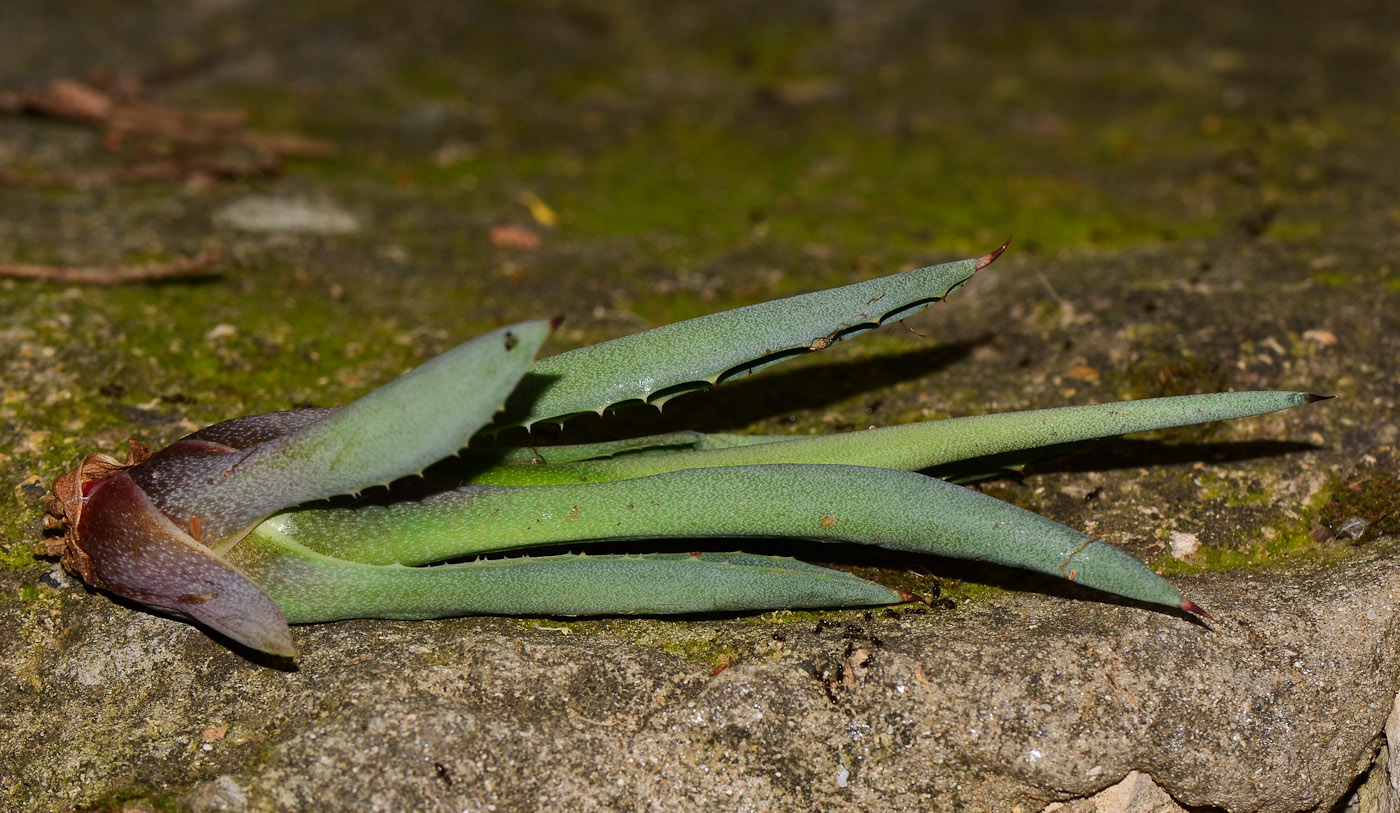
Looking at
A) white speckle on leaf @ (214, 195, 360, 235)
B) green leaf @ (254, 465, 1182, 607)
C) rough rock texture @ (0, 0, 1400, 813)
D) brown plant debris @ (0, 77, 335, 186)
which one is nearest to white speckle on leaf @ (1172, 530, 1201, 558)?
rough rock texture @ (0, 0, 1400, 813)

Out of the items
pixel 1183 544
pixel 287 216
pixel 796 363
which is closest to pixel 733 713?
pixel 1183 544

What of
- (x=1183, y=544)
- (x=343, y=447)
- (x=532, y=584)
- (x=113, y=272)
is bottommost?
(x=1183, y=544)

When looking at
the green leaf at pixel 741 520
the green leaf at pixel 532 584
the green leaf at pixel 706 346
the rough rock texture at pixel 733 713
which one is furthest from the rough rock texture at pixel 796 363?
the green leaf at pixel 706 346

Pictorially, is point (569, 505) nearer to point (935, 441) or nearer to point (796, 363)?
point (935, 441)

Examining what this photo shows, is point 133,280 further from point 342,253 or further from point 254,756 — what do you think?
point 254,756

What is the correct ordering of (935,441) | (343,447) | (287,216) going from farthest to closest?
1. (287,216)
2. (935,441)
3. (343,447)
